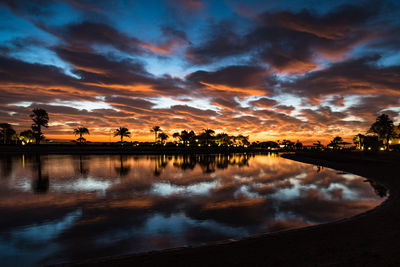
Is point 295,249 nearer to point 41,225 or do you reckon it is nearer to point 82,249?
point 82,249

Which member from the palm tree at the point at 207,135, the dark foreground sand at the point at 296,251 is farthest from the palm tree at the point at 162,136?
the dark foreground sand at the point at 296,251

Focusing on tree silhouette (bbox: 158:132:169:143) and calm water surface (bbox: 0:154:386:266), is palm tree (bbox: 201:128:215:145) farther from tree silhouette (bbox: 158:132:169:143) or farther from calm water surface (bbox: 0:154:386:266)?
calm water surface (bbox: 0:154:386:266)

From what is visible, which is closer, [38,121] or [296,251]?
[296,251]

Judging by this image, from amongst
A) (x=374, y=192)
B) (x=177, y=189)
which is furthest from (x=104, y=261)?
(x=374, y=192)

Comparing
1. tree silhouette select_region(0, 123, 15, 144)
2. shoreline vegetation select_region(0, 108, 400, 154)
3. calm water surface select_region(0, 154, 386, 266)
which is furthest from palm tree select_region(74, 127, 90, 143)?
calm water surface select_region(0, 154, 386, 266)

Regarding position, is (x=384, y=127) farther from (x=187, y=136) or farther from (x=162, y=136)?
(x=162, y=136)

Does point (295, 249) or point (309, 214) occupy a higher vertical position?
point (295, 249)

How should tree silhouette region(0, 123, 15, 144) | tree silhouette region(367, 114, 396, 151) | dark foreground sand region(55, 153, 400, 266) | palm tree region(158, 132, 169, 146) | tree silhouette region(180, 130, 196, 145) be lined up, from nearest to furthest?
dark foreground sand region(55, 153, 400, 266) < tree silhouette region(367, 114, 396, 151) < tree silhouette region(0, 123, 15, 144) < tree silhouette region(180, 130, 196, 145) < palm tree region(158, 132, 169, 146)

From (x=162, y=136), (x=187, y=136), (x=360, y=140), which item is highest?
(x=162, y=136)

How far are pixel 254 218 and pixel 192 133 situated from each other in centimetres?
14049

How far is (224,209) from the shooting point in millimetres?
13016

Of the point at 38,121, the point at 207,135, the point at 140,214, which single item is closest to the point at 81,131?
the point at 38,121

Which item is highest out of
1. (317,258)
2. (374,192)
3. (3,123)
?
(3,123)

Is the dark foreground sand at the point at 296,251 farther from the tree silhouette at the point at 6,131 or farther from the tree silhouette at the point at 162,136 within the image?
the tree silhouette at the point at 6,131
